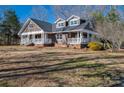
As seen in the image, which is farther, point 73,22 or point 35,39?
point 35,39

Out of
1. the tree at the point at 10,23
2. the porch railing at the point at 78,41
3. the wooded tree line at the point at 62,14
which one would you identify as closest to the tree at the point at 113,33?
the wooded tree line at the point at 62,14

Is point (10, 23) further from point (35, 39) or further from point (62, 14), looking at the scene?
point (35, 39)

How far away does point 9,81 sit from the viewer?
689 centimetres

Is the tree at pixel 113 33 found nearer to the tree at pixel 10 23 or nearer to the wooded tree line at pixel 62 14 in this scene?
the wooded tree line at pixel 62 14

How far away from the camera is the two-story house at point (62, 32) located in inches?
944

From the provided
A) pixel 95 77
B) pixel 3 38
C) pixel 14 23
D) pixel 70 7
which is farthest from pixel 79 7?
pixel 95 77

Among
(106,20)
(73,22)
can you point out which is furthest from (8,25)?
(106,20)

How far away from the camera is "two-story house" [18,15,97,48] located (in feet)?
78.6

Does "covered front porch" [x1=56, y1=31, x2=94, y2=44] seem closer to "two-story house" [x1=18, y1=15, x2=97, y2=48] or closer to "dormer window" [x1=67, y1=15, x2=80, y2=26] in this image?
"two-story house" [x1=18, y1=15, x2=97, y2=48]

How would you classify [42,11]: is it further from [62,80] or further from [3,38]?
[62,80]

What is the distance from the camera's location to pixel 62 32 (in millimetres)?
26312

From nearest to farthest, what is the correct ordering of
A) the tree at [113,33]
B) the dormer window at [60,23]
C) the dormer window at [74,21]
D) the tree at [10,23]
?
the tree at [113,33]
the dormer window at [74,21]
the dormer window at [60,23]
the tree at [10,23]

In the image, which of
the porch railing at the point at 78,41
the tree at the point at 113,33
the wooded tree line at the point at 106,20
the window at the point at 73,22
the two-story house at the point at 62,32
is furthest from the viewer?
the window at the point at 73,22

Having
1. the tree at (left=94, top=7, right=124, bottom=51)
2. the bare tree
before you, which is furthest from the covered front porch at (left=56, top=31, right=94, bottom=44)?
the bare tree
